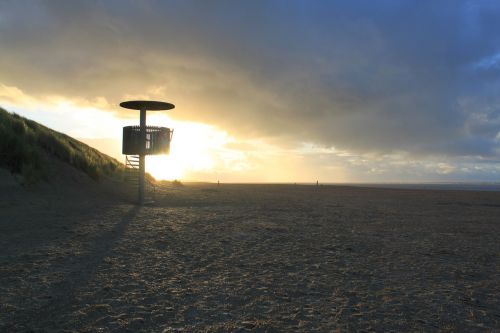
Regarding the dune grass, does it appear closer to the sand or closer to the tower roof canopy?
the sand

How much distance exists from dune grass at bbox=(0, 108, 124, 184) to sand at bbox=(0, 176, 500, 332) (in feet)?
13.5

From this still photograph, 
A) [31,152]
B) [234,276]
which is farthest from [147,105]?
[234,276]

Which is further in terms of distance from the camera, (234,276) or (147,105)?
(147,105)

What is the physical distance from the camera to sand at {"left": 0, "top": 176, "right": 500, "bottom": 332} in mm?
5410

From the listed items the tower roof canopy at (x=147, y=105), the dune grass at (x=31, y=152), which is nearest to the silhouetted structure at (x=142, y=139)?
the tower roof canopy at (x=147, y=105)

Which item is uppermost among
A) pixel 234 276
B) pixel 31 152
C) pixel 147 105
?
pixel 147 105

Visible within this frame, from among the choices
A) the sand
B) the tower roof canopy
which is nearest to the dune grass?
the sand

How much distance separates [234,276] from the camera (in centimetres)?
755

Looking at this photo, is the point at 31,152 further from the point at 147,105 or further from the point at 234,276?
the point at 234,276

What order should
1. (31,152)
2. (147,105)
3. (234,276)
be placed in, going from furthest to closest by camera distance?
(147,105) < (31,152) < (234,276)

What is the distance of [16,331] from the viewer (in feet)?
15.9

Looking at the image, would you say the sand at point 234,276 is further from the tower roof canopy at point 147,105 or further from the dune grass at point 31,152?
the tower roof canopy at point 147,105

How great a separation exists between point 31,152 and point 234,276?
16.2 m

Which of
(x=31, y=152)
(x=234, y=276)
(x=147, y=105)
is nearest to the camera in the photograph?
(x=234, y=276)
